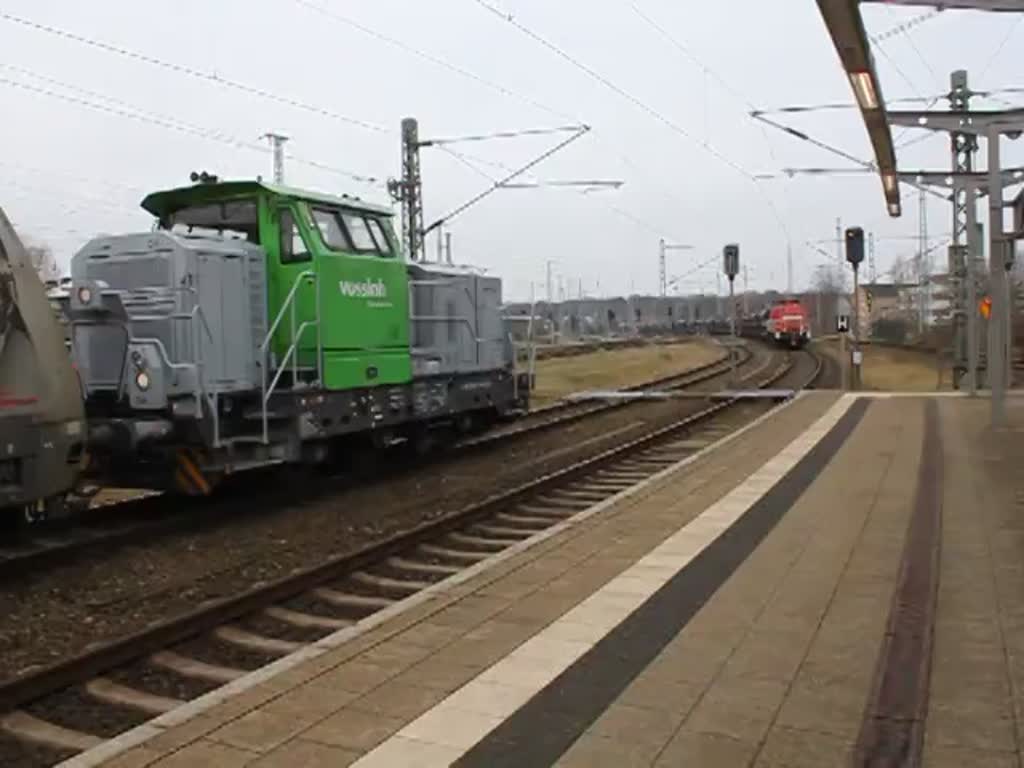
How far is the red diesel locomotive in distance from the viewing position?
53.2 m

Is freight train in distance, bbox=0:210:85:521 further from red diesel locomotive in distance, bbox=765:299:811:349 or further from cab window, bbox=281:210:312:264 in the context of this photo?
red diesel locomotive in distance, bbox=765:299:811:349

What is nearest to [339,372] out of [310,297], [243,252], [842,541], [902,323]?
[310,297]

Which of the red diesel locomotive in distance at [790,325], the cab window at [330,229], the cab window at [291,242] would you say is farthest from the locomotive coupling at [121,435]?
the red diesel locomotive in distance at [790,325]

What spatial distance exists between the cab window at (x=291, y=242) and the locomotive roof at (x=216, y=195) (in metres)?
0.25

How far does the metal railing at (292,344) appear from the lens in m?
10.2

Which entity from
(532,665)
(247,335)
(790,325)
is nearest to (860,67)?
(247,335)

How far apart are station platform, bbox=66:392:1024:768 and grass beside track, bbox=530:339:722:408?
1627 cm

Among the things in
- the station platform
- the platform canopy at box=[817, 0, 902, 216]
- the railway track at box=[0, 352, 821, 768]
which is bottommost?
the railway track at box=[0, 352, 821, 768]

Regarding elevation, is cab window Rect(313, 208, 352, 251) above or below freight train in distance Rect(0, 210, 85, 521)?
above

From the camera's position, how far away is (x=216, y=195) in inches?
440

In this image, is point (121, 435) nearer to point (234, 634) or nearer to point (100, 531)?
point (100, 531)

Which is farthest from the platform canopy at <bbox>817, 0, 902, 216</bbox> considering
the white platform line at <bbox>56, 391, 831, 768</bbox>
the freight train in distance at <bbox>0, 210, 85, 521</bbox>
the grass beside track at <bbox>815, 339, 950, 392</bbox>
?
the grass beside track at <bbox>815, 339, 950, 392</bbox>

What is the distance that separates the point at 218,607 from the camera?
255 inches

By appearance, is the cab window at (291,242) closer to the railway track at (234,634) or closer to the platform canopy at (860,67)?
the railway track at (234,634)
